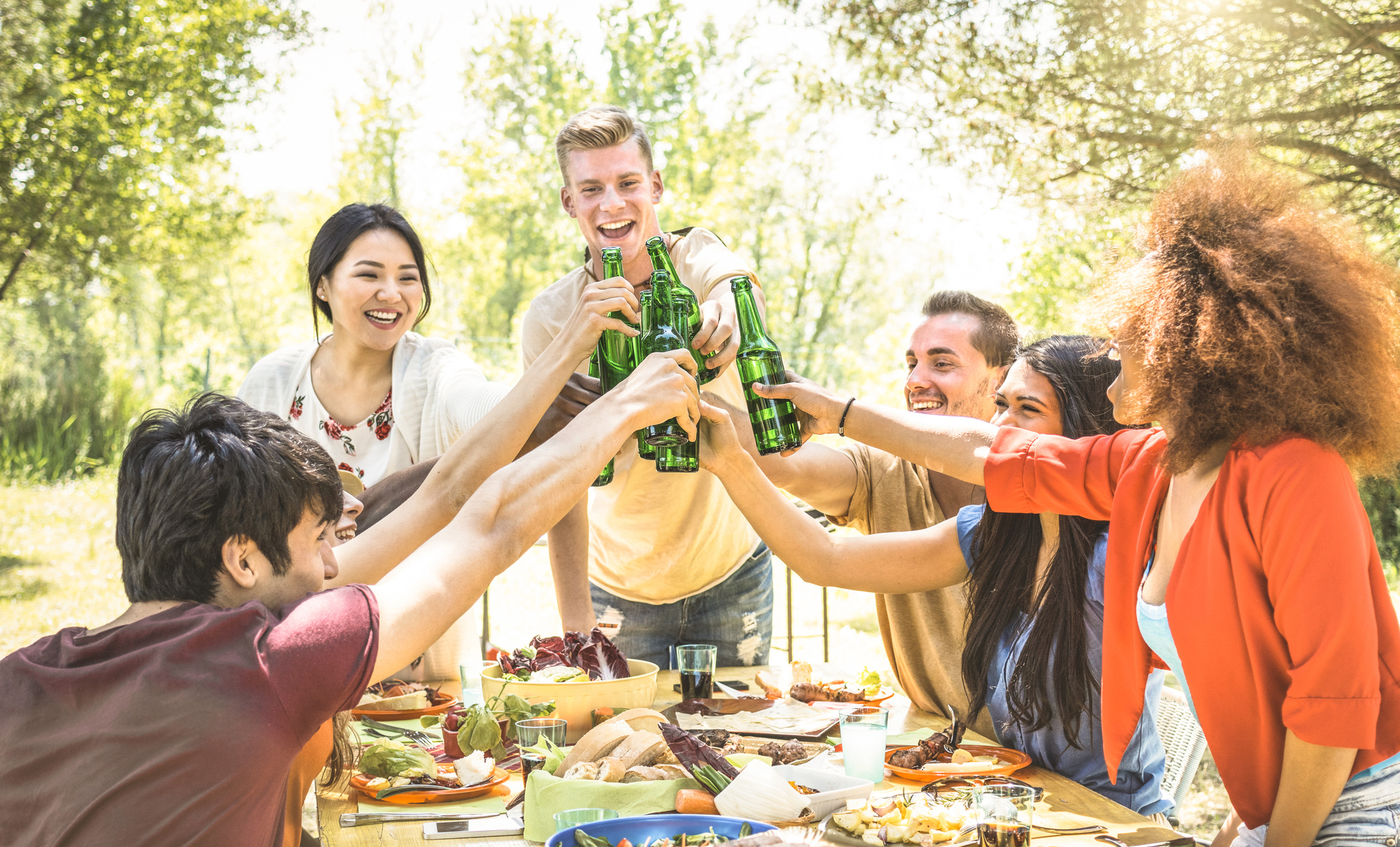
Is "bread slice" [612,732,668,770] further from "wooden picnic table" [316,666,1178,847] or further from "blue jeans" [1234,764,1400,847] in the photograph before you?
"blue jeans" [1234,764,1400,847]

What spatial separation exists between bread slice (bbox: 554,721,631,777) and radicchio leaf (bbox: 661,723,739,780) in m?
0.11

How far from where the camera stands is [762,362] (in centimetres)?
272

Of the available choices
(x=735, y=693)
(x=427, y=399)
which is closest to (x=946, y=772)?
(x=735, y=693)

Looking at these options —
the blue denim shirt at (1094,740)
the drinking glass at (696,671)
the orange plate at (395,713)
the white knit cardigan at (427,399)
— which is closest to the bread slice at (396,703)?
the orange plate at (395,713)

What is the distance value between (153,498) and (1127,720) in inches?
71.9

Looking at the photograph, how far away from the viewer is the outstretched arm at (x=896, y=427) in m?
2.52

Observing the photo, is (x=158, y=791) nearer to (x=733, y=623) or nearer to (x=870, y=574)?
(x=870, y=574)

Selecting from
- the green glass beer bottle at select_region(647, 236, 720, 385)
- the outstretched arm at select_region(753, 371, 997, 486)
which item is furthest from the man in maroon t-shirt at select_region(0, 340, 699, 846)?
the outstretched arm at select_region(753, 371, 997, 486)

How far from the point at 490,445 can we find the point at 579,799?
39.1 inches

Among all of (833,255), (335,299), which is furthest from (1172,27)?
(833,255)

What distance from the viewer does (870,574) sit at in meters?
2.84

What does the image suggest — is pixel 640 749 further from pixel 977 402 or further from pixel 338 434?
pixel 977 402

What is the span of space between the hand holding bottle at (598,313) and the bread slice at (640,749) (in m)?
0.93

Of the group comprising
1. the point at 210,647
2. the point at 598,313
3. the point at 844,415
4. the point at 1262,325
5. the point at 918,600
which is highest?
the point at 598,313
